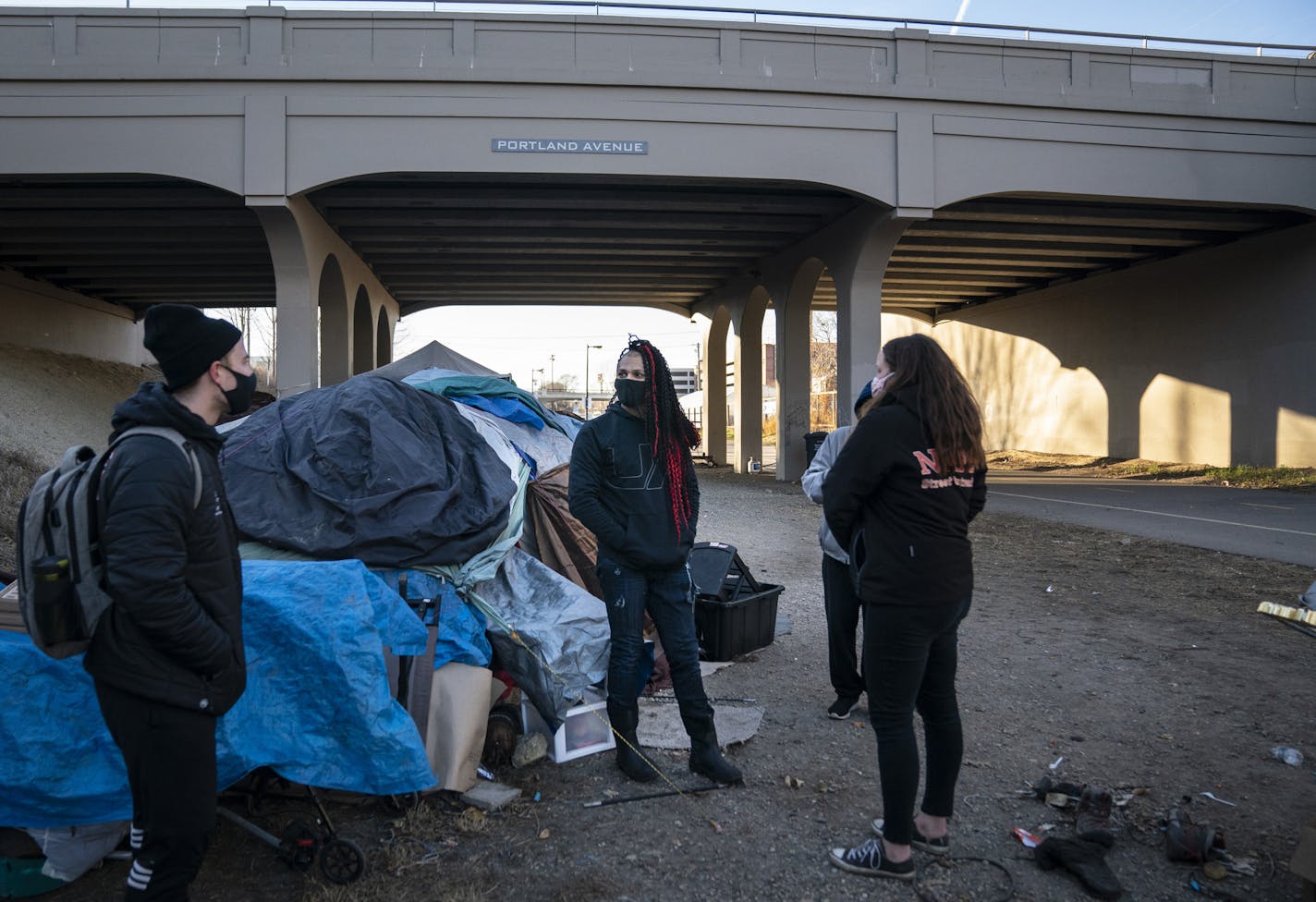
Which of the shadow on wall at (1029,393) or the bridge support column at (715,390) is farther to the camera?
the bridge support column at (715,390)

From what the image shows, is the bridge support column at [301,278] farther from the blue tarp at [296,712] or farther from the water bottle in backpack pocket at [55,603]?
the water bottle in backpack pocket at [55,603]

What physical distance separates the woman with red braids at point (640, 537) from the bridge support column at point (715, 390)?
23343 millimetres

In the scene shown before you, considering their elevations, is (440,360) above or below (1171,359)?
below

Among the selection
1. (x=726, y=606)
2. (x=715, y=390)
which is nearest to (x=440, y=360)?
(x=726, y=606)

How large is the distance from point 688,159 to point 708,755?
38.7ft

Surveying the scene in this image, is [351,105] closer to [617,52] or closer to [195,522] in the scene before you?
[617,52]

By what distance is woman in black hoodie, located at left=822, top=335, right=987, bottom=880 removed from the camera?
9.41 ft

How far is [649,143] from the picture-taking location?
1393 cm

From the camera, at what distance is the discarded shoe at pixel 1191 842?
3.14 meters

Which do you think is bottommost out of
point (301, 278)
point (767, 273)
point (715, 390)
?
point (715, 390)

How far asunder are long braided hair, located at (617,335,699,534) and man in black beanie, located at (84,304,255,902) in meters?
1.94

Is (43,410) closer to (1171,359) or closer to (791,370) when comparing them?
(791,370)

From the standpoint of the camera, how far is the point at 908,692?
9.57 ft

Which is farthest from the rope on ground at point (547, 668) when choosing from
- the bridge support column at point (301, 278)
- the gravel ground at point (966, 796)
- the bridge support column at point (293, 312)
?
the bridge support column at point (293, 312)
